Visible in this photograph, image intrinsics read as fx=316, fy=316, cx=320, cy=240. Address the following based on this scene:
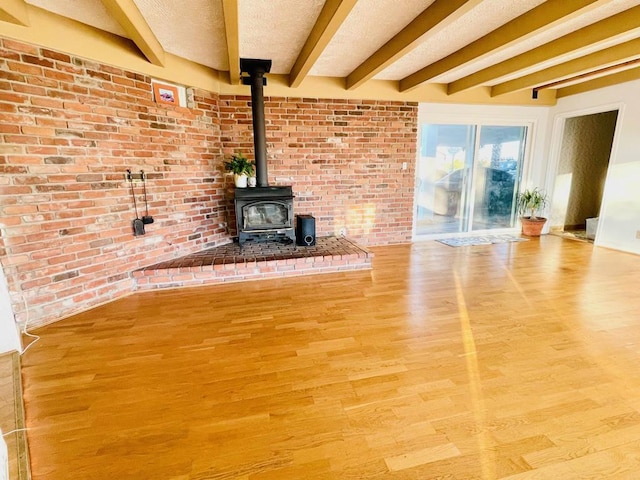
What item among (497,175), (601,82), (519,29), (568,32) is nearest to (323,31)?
(519,29)

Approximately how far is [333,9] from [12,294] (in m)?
3.07

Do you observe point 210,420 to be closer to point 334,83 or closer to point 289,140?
point 289,140

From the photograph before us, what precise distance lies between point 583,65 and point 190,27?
413 cm

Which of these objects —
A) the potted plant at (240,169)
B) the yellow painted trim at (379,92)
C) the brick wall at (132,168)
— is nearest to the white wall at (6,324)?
the brick wall at (132,168)

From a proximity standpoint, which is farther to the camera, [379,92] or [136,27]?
[379,92]

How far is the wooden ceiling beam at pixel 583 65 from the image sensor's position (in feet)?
10.3

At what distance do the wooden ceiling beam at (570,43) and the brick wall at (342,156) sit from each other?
3.69ft

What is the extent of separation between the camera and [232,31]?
2.41 meters

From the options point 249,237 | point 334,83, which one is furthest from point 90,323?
point 334,83

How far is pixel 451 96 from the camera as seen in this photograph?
466 cm

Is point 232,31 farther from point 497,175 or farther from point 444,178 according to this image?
point 497,175

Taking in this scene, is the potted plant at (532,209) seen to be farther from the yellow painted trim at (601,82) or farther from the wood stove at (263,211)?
the wood stove at (263,211)

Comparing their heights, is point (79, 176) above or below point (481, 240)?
above

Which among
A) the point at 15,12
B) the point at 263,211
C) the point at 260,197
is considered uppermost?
the point at 15,12
